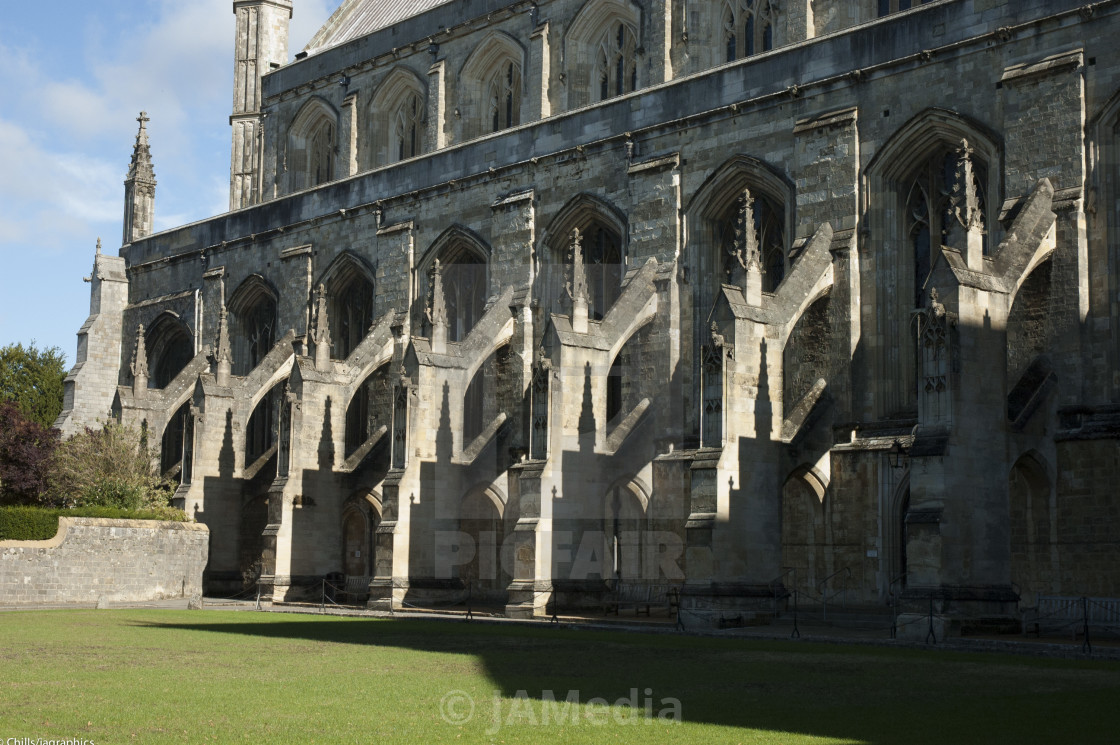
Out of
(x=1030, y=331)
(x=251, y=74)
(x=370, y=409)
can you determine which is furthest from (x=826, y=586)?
(x=251, y=74)

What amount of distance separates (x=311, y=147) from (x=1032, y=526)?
33263 millimetres

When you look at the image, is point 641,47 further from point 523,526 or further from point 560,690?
point 560,690

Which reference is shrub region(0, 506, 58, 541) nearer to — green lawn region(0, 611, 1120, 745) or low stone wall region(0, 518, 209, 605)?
low stone wall region(0, 518, 209, 605)

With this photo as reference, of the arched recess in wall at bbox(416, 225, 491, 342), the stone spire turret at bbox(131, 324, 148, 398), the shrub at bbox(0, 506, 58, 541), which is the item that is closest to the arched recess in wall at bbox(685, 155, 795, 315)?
the arched recess in wall at bbox(416, 225, 491, 342)

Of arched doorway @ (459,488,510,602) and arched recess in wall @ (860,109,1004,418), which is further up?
arched recess in wall @ (860,109,1004,418)

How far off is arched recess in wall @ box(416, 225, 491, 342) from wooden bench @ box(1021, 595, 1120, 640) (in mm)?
18159

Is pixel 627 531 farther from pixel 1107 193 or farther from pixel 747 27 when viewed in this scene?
pixel 747 27

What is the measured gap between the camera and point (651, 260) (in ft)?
104

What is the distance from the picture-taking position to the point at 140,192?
50.8 metres

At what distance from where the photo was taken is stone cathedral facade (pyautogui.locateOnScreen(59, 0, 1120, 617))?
24.0m

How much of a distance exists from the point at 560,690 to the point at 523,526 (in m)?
14.1

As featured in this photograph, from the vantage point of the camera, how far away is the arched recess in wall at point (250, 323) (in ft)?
145

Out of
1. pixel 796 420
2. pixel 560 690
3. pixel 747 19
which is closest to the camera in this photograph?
pixel 560 690

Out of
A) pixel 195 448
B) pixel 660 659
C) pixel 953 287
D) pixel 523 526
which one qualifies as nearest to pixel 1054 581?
pixel 953 287
